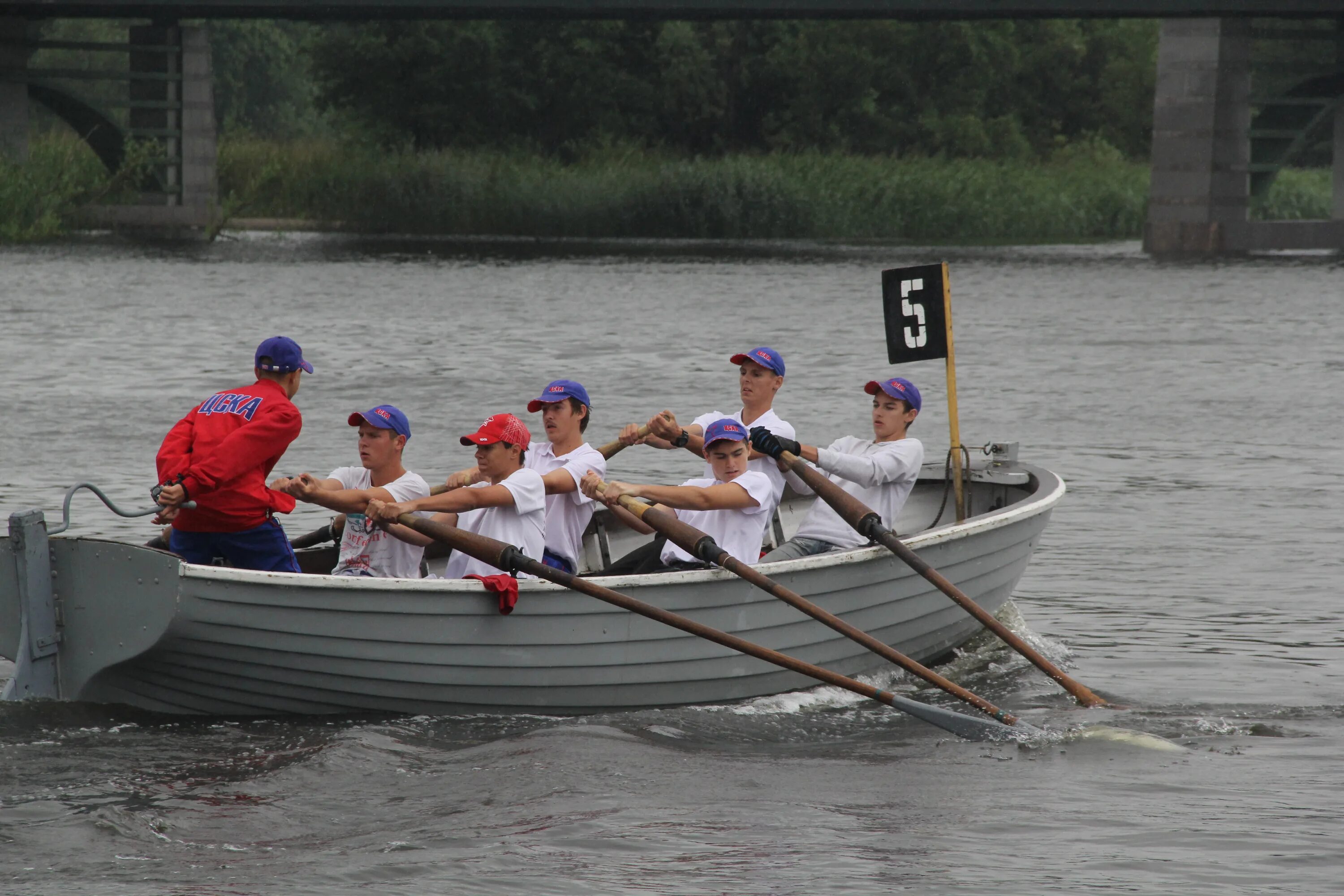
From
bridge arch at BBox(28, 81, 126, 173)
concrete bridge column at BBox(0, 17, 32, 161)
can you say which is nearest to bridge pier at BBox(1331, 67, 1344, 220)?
bridge arch at BBox(28, 81, 126, 173)

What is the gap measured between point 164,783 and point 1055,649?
5.64m

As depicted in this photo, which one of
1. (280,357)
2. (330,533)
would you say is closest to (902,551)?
(330,533)

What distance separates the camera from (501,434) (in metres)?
8.98

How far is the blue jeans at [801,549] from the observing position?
399 inches

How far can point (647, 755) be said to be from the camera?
28.8ft

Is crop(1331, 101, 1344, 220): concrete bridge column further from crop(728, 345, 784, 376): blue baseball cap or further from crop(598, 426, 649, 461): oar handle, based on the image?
crop(598, 426, 649, 461): oar handle

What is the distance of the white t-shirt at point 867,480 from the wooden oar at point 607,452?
885 millimetres

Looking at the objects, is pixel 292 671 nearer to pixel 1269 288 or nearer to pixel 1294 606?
pixel 1294 606

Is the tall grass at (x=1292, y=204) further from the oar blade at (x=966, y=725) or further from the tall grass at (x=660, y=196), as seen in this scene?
the oar blade at (x=966, y=725)

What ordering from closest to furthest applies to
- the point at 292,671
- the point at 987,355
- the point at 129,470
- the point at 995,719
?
the point at 292,671, the point at 995,719, the point at 129,470, the point at 987,355

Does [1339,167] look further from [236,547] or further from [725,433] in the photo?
[236,547]

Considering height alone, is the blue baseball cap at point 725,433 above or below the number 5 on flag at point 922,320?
below

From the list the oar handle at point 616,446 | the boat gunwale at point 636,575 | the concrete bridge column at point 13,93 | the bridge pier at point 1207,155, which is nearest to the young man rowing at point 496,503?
the boat gunwale at point 636,575

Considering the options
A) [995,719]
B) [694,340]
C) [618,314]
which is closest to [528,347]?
[694,340]
